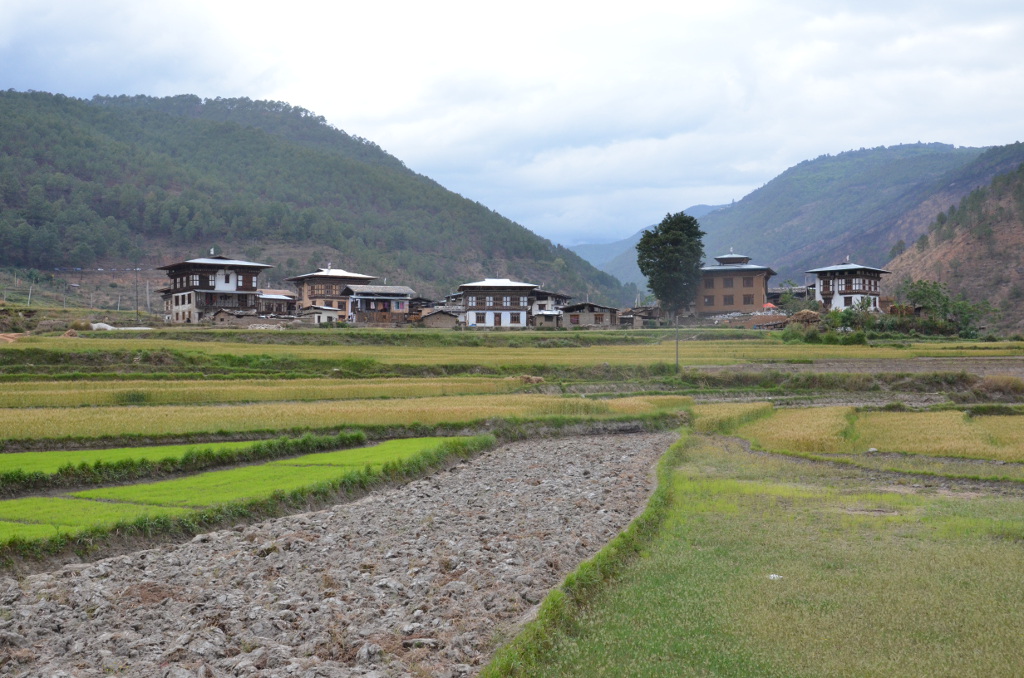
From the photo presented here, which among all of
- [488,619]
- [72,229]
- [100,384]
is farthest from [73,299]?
[488,619]

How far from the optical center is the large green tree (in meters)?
87.4

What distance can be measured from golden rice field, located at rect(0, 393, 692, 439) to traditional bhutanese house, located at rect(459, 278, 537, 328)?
46.6 meters

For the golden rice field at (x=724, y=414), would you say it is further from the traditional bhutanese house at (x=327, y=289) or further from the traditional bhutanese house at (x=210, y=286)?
the traditional bhutanese house at (x=327, y=289)

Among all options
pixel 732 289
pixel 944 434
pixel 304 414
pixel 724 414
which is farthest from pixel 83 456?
pixel 732 289

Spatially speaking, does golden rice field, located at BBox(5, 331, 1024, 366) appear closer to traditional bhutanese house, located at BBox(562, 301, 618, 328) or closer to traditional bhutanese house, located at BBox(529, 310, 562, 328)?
traditional bhutanese house, located at BBox(562, 301, 618, 328)

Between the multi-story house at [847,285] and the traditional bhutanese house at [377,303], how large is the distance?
45274 mm

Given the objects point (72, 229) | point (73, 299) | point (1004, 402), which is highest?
point (72, 229)

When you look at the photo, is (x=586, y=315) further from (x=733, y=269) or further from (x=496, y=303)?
(x=733, y=269)

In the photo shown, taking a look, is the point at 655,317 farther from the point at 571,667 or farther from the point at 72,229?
the point at 571,667

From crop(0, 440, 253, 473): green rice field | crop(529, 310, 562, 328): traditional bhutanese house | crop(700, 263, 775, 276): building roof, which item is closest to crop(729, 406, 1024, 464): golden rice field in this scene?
crop(0, 440, 253, 473): green rice field

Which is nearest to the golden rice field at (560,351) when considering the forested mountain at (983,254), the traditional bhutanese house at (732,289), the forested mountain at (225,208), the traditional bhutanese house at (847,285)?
the traditional bhutanese house at (847,285)

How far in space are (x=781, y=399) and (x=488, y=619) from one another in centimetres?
3700

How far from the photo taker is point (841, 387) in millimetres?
47906

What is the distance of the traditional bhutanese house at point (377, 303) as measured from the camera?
91.9 m
